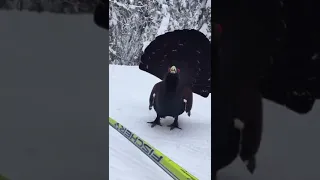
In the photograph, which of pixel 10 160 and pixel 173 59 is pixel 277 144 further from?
pixel 10 160

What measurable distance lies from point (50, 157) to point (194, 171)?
104cm

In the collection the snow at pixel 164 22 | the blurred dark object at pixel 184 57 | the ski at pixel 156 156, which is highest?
the snow at pixel 164 22

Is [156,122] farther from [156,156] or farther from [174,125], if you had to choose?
[156,156]

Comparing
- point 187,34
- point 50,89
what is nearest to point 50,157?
point 50,89

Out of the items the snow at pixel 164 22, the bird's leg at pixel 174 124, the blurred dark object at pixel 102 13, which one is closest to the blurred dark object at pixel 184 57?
the snow at pixel 164 22

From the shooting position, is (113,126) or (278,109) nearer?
(278,109)

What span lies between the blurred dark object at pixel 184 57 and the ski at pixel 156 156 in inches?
18.2

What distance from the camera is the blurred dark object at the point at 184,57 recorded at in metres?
2.44

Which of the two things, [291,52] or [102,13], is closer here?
[291,52]

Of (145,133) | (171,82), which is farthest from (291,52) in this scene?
(145,133)

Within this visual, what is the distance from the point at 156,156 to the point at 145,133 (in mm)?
182

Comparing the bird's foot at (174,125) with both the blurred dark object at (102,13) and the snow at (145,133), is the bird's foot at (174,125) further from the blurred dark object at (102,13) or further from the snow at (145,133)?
the blurred dark object at (102,13)

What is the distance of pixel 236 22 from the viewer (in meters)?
2.41

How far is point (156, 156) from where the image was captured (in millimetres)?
2471
